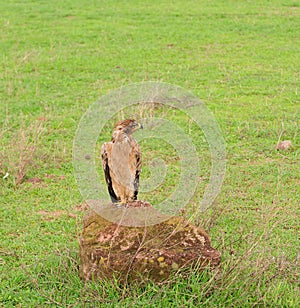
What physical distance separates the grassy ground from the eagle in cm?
71

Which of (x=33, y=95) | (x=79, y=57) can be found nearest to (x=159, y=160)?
(x=33, y=95)

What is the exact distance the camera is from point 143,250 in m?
4.66

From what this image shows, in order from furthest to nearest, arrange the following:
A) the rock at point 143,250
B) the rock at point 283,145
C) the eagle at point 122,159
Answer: the rock at point 283,145, the eagle at point 122,159, the rock at point 143,250

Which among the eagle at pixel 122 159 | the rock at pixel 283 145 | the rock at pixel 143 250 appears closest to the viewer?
the rock at pixel 143 250

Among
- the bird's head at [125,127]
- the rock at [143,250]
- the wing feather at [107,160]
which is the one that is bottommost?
the rock at [143,250]

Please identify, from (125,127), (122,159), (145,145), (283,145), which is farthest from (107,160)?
(283,145)

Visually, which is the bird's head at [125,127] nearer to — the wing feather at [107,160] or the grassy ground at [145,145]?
the wing feather at [107,160]

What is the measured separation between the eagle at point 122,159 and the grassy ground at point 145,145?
71 centimetres

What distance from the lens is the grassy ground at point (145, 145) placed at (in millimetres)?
4672

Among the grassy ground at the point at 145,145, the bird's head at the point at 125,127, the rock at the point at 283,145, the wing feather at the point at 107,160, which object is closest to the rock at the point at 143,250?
the grassy ground at the point at 145,145

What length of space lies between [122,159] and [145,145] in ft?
11.3

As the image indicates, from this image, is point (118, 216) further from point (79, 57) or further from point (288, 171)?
point (79, 57)

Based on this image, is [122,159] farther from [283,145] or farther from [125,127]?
[283,145]

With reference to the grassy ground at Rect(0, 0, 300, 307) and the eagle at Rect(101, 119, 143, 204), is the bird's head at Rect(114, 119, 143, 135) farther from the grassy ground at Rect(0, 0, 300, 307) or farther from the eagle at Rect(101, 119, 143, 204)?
the grassy ground at Rect(0, 0, 300, 307)
